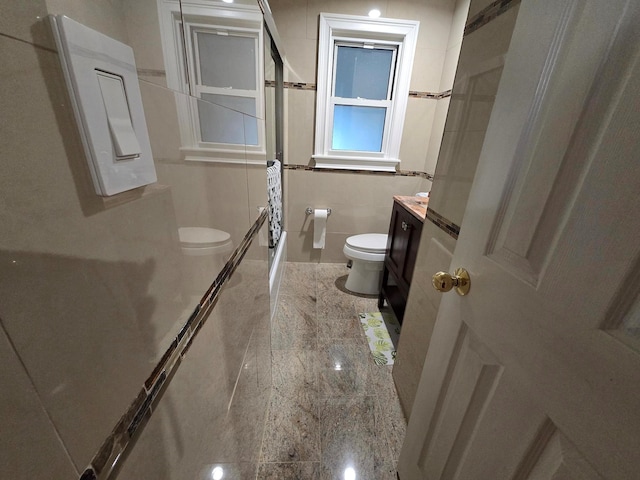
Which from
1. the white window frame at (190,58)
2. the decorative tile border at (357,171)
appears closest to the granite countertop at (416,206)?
the decorative tile border at (357,171)

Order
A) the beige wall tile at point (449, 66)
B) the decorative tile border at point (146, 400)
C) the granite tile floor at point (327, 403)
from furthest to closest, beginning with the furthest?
the beige wall tile at point (449, 66)
the granite tile floor at point (327, 403)
the decorative tile border at point (146, 400)

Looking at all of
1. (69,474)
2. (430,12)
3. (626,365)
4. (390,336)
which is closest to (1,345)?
(69,474)

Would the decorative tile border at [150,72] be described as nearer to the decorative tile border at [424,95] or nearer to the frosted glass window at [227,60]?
the frosted glass window at [227,60]

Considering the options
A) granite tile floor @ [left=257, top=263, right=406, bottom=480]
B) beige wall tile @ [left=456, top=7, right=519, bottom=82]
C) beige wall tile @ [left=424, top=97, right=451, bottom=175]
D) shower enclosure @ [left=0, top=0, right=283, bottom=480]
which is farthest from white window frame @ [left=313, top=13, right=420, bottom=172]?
shower enclosure @ [left=0, top=0, right=283, bottom=480]

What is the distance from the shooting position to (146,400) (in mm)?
359

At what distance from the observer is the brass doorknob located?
639 millimetres

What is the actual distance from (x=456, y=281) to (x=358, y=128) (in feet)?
6.65

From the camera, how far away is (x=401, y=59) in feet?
6.82

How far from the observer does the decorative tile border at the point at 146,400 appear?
0.29 m

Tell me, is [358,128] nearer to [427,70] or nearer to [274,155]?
[427,70]

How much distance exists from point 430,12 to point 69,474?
9.20ft

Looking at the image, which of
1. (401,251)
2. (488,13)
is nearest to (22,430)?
(488,13)

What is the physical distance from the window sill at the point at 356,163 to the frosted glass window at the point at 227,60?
1505mm

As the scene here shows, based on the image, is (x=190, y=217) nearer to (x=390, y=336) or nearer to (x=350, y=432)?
(x=350, y=432)
